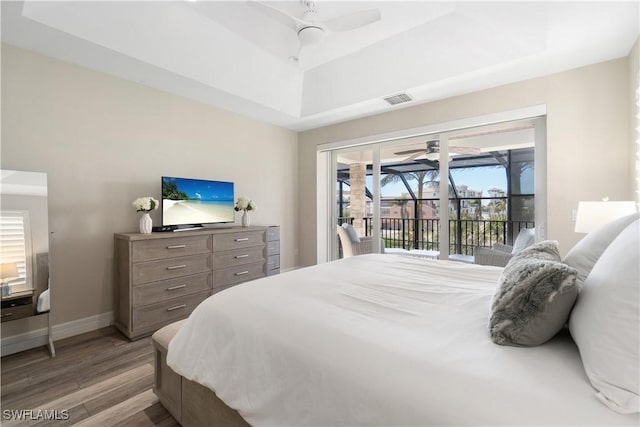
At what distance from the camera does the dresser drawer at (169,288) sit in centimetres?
267

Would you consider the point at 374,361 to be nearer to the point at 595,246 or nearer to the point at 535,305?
the point at 535,305

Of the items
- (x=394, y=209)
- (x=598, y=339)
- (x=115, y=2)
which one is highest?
(x=115, y=2)

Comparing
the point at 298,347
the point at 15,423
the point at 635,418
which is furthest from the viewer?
the point at 15,423

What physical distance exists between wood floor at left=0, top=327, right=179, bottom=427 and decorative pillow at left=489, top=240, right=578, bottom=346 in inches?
70.5

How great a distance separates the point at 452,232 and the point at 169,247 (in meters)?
3.33

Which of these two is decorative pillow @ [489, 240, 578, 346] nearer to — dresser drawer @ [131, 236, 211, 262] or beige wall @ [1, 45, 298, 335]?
dresser drawer @ [131, 236, 211, 262]

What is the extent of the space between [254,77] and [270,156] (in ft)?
4.75

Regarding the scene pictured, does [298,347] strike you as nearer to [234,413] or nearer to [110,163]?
[234,413]

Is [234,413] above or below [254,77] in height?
below

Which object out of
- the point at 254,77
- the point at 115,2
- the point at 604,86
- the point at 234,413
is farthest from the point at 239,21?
the point at 604,86

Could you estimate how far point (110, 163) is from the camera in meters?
3.00

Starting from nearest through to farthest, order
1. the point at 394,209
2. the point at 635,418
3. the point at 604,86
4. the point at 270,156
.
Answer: the point at 635,418, the point at 604,86, the point at 394,209, the point at 270,156

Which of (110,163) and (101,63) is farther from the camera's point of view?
(110,163)

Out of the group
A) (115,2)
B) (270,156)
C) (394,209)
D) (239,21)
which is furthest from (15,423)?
(394,209)
